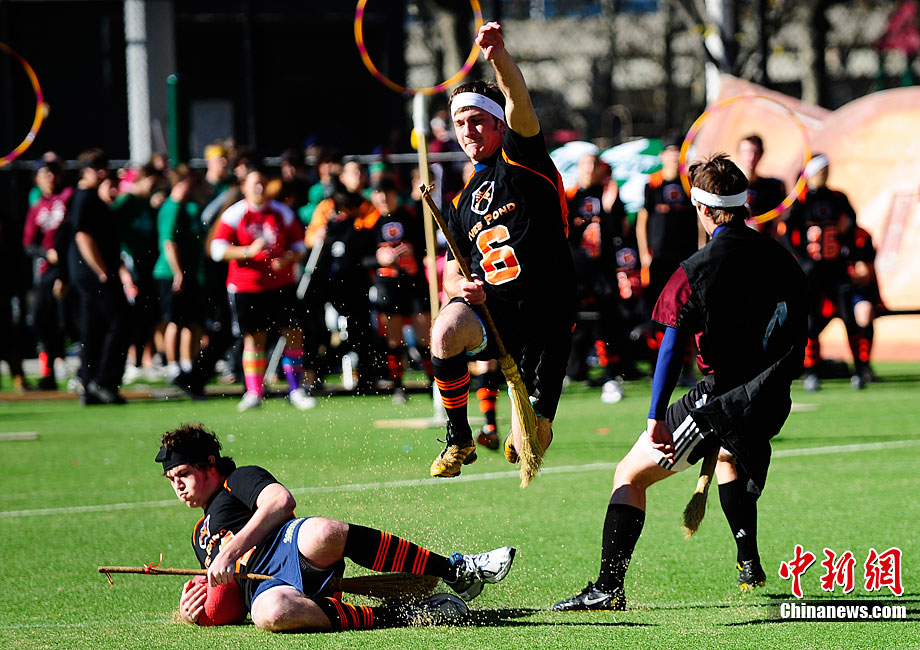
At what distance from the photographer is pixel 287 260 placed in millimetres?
13172

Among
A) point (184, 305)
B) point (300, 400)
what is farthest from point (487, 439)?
point (184, 305)

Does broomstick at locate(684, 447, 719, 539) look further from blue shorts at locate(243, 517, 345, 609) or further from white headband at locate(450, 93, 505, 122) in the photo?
white headband at locate(450, 93, 505, 122)

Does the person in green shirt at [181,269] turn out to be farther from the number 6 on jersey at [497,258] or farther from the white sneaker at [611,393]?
the number 6 on jersey at [497,258]

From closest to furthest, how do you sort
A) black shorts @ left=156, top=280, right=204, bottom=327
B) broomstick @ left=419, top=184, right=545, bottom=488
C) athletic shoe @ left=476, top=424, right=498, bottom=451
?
broomstick @ left=419, top=184, right=545, bottom=488
athletic shoe @ left=476, top=424, right=498, bottom=451
black shorts @ left=156, top=280, right=204, bottom=327

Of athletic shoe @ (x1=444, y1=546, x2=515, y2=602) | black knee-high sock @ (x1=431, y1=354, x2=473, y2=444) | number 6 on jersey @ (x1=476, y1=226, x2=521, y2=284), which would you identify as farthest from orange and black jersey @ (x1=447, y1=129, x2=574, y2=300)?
athletic shoe @ (x1=444, y1=546, x2=515, y2=602)

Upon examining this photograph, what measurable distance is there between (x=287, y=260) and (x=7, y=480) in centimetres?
376

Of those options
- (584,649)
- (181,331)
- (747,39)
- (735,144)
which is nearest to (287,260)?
(181,331)

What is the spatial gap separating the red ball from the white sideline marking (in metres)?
3.00

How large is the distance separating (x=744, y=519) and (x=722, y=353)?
0.84 metres

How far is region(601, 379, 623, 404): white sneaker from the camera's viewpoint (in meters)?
13.8

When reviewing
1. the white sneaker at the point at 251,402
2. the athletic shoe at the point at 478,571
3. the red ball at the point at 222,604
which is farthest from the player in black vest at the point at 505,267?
the white sneaker at the point at 251,402

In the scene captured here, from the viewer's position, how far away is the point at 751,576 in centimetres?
637
